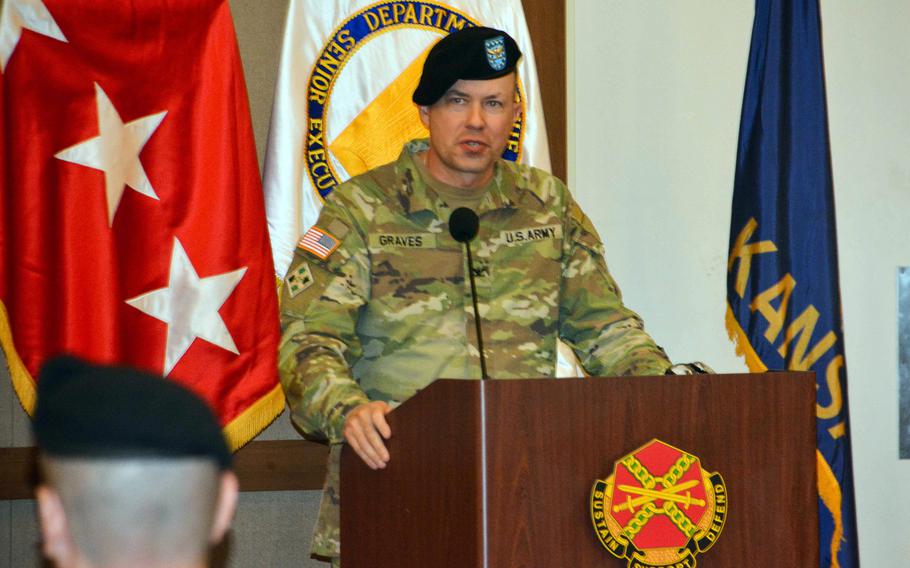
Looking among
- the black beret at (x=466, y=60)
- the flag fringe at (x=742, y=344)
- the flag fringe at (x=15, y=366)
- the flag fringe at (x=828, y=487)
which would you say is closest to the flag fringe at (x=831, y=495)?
the flag fringe at (x=828, y=487)

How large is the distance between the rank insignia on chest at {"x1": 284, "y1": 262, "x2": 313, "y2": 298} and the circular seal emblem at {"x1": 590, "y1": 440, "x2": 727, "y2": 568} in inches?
36.9

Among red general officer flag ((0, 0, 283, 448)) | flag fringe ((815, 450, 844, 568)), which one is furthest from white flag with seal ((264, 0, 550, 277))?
flag fringe ((815, 450, 844, 568))

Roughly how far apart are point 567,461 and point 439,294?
0.88m

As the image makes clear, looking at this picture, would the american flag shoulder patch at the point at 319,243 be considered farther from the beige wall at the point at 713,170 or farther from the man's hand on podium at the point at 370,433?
the beige wall at the point at 713,170

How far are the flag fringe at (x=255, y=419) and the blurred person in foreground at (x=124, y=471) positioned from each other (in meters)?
2.37

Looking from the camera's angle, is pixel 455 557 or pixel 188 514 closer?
pixel 188 514

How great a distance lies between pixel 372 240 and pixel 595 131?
1.51 meters

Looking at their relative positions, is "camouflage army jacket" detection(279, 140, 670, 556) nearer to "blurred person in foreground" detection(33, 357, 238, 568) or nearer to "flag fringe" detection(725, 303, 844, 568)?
"flag fringe" detection(725, 303, 844, 568)

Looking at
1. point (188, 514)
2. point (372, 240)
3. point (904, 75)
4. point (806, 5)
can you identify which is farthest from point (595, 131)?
point (188, 514)

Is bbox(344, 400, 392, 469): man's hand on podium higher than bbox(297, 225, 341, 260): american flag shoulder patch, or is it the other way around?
bbox(297, 225, 341, 260): american flag shoulder patch

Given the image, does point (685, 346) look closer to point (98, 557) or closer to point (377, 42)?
point (377, 42)

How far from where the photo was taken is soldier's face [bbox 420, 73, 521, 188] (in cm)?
259

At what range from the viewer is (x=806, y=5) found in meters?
3.59

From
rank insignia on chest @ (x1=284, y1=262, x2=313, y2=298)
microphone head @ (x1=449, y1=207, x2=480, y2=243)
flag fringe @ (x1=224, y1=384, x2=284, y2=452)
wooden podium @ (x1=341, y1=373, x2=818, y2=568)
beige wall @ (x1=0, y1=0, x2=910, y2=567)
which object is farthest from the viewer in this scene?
beige wall @ (x1=0, y1=0, x2=910, y2=567)
